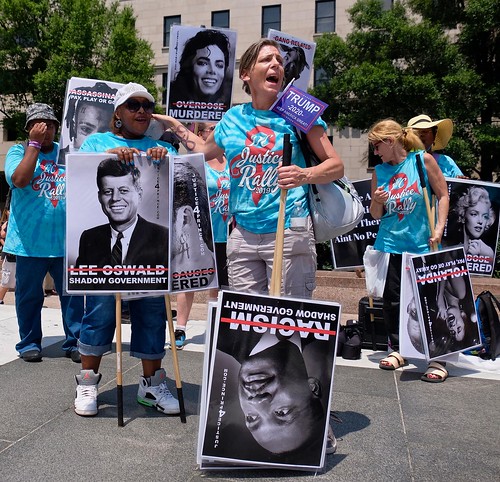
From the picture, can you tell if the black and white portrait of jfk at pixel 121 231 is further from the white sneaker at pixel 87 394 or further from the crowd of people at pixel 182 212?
the white sneaker at pixel 87 394

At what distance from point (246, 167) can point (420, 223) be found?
2.14m

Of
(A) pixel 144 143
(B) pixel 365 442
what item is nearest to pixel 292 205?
(A) pixel 144 143

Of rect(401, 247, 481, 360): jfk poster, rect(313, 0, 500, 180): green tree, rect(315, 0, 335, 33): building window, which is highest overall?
rect(315, 0, 335, 33): building window

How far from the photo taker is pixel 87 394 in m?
3.51

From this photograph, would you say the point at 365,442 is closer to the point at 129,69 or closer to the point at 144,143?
the point at 144,143

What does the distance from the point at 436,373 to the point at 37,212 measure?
3.26m

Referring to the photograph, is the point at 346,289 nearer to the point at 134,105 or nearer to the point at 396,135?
the point at 396,135

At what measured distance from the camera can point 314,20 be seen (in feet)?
96.0

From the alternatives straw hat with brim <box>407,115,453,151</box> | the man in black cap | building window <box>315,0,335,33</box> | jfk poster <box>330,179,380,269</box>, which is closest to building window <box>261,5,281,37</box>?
building window <box>315,0,335,33</box>

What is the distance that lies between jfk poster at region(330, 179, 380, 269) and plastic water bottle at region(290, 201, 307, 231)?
4.15 meters

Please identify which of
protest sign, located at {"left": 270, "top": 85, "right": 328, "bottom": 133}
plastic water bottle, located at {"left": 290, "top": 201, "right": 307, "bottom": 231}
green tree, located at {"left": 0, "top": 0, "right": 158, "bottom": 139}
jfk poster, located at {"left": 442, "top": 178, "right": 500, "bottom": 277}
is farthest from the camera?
green tree, located at {"left": 0, "top": 0, "right": 158, "bottom": 139}

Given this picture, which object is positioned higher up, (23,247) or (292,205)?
(292,205)

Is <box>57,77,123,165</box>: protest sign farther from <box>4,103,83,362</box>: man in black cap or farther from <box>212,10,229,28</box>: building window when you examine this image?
<box>212,10,229,28</box>: building window

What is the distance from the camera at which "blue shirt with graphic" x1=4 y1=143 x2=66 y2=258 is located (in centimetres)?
472
